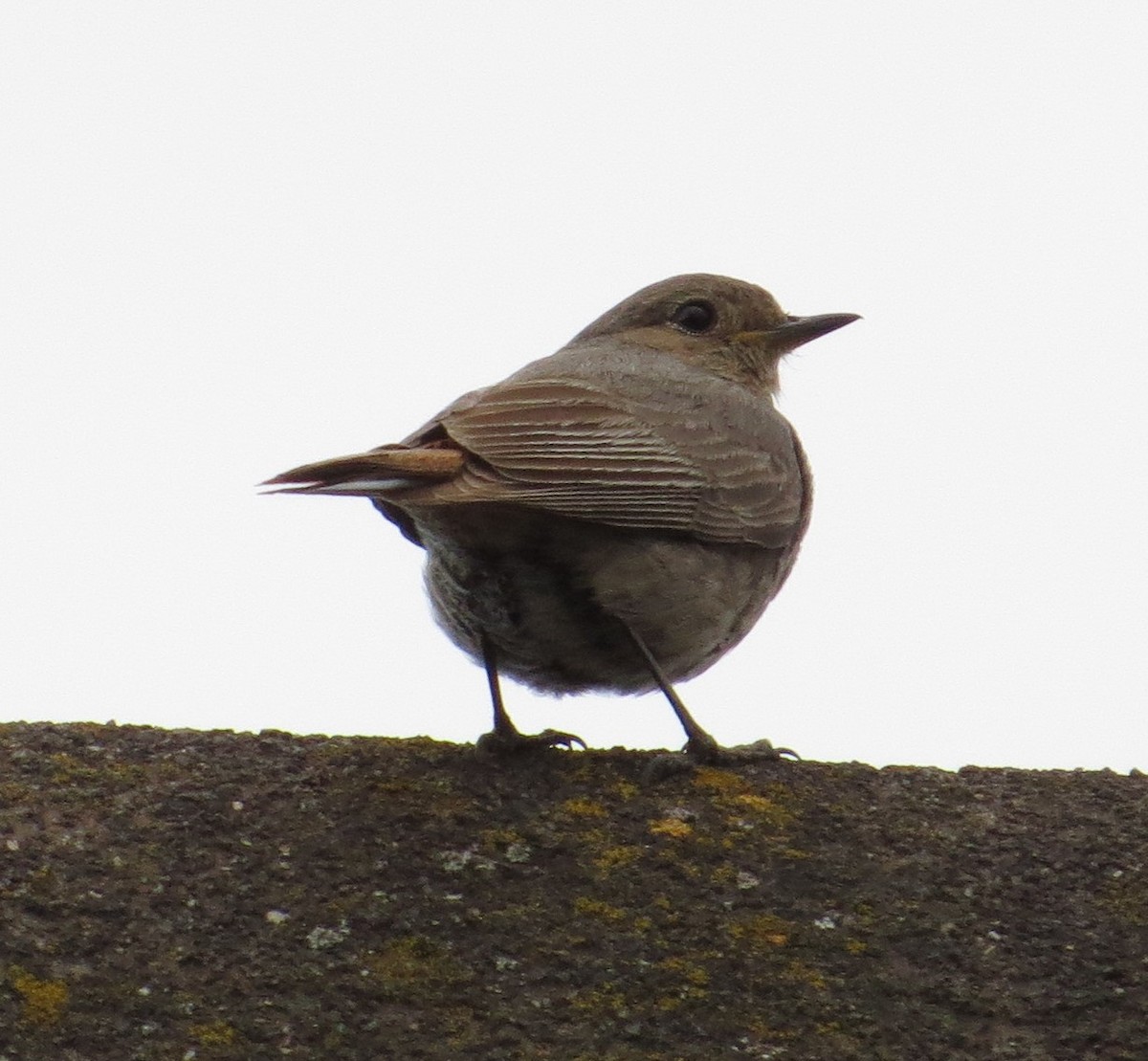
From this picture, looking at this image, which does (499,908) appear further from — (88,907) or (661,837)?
(88,907)

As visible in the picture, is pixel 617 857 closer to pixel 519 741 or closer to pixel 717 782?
pixel 717 782

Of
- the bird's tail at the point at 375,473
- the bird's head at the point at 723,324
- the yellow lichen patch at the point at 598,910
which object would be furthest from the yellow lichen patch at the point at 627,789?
the bird's head at the point at 723,324

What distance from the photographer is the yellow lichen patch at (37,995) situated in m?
3.24

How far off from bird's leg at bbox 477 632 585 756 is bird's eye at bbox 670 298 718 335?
2248 millimetres

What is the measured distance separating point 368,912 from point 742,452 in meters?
3.16

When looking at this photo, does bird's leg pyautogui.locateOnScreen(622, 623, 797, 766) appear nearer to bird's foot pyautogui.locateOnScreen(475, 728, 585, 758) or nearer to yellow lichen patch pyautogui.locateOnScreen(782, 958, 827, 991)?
bird's foot pyautogui.locateOnScreen(475, 728, 585, 758)

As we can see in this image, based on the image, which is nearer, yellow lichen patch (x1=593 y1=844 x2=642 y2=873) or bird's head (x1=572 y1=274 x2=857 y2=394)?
yellow lichen patch (x1=593 y1=844 x2=642 y2=873)

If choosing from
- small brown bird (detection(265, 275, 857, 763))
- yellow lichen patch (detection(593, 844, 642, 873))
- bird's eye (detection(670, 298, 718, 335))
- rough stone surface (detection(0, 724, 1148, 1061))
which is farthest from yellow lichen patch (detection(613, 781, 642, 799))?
bird's eye (detection(670, 298, 718, 335))

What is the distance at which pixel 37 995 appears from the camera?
328 centimetres

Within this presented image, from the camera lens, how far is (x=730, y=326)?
781 centimetres

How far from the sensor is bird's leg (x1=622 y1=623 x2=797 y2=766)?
4.96 m

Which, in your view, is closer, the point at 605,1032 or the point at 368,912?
the point at 605,1032

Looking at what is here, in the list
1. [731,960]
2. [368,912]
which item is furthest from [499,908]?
[731,960]

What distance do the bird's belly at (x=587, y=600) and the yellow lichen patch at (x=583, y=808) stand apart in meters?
1.48
